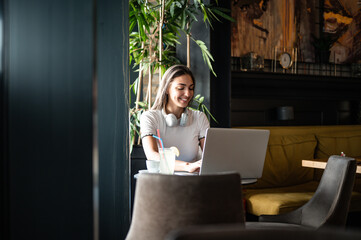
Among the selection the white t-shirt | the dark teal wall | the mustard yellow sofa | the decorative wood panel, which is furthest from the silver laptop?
the decorative wood panel

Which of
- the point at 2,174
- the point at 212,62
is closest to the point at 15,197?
the point at 2,174

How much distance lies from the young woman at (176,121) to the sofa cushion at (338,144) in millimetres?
1866

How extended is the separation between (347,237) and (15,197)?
1328 mm

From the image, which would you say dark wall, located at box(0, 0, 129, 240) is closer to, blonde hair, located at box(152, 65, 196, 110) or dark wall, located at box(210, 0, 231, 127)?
blonde hair, located at box(152, 65, 196, 110)

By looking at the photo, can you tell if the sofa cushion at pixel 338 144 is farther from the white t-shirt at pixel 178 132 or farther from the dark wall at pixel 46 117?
the dark wall at pixel 46 117

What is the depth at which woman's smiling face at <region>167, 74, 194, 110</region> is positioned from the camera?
310cm

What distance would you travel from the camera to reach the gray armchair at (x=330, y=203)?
7.47 ft

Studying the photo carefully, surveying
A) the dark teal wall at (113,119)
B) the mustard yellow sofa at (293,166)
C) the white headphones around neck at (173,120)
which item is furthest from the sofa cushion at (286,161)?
the dark teal wall at (113,119)

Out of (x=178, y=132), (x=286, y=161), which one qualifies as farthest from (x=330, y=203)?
Answer: (x=286, y=161)

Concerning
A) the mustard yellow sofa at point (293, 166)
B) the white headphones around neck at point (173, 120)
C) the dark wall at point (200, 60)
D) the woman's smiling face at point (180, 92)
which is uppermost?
the dark wall at point (200, 60)

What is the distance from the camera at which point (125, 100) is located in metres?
2.44

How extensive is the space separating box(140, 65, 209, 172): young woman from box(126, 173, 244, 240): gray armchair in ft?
4.46

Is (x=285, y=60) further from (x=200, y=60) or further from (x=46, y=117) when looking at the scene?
(x=46, y=117)

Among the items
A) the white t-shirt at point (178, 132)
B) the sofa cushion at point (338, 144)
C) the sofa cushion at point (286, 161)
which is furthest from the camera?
the sofa cushion at point (338, 144)
